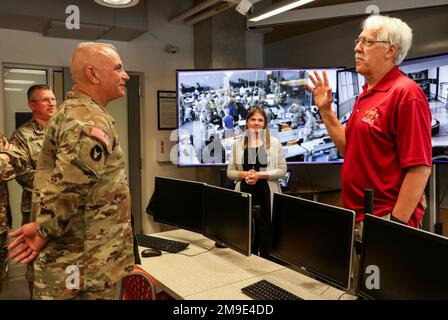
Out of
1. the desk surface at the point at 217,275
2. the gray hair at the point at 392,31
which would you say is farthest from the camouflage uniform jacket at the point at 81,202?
the gray hair at the point at 392,31

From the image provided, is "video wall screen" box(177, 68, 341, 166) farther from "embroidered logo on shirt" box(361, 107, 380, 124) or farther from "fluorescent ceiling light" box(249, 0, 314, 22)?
"embroidered logo on shirt" box(361, 107, 380, 124)

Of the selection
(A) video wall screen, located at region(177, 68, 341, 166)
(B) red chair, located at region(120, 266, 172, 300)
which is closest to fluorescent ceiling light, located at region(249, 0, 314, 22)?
(A) video wall screen, located at region(177, 68, 341, 166)

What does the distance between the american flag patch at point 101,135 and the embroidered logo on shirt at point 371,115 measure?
110 centimetres

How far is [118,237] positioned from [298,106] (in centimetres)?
300

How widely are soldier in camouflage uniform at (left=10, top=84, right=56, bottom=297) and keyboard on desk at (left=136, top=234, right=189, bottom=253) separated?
3.28 feet

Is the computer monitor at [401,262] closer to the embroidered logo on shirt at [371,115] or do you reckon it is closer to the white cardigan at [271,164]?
the embroidered logo on shirt at [371,115]

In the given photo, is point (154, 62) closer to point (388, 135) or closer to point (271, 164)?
point (271, 164)

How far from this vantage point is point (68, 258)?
1469mm

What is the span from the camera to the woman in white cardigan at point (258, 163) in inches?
119

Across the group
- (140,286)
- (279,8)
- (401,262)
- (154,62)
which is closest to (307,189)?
(279,8)

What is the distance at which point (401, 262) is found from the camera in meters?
1.23

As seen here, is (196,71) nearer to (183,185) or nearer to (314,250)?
(183,185)

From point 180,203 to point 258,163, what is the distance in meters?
0.89
